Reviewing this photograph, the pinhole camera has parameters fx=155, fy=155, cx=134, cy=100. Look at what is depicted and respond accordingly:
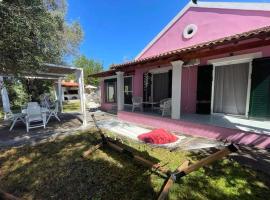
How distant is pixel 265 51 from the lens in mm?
5699

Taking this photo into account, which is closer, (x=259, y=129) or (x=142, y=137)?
(x=259, y=129)

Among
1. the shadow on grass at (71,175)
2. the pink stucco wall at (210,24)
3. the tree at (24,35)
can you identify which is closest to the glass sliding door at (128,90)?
the pink stucco wall at (210,24)

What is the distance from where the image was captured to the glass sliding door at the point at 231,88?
6559mm

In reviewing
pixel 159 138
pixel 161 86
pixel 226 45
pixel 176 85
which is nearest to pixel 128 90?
pixel 161 86

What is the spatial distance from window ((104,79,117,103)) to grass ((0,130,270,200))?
9.00 m

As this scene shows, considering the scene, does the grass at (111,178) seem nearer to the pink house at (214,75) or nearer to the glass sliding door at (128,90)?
the pink house at (214,75)

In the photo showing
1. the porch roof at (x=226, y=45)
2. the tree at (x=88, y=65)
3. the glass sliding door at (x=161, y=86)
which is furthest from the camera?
the tree at (x=88, y=65)

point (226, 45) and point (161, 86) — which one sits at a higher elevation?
point (226, 45)

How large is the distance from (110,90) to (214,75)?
8853mm

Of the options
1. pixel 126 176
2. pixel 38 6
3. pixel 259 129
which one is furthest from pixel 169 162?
pixel 38 6

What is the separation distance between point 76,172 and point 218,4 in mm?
9300

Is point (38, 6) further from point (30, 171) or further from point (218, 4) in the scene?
point (218, 4)

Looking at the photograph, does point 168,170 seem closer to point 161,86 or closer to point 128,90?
point 161,86

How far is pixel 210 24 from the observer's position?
310 inches
